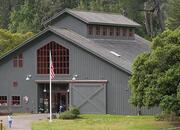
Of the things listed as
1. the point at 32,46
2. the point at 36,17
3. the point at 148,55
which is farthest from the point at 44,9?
the point at 148,55

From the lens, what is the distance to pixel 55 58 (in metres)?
65.0

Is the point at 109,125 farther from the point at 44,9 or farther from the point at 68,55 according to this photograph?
the point at 44,9

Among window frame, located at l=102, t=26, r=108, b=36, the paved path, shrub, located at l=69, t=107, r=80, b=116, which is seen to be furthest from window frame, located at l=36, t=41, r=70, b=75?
window frame, located at l=102, t=26, r=108, b=36

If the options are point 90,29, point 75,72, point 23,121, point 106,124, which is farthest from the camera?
point 90,29

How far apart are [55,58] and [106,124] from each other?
15531 mm

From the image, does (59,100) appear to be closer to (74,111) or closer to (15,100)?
(15,100)

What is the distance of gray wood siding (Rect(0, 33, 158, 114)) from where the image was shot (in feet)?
198

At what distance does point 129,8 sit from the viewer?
113m

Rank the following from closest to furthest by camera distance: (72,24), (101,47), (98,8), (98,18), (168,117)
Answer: (168,117), (101,47), (72,24), (98,18), (98,8)

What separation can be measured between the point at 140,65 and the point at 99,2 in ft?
201

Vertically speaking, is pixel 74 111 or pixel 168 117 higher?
pixel 168 117

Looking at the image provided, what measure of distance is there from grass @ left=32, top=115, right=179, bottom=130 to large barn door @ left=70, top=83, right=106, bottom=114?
337 cm

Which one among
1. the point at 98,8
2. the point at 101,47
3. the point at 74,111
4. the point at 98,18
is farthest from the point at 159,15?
the point at 74,111

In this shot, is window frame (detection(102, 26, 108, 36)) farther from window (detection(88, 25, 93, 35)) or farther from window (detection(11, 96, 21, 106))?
window (detection(11, 96, 21, 106))
